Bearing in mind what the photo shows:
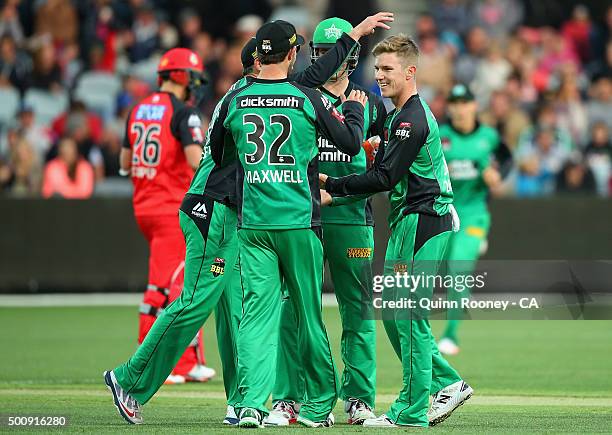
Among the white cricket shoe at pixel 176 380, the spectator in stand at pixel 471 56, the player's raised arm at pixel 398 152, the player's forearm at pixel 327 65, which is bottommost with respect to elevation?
the white cricket shoe at pixel 176 380

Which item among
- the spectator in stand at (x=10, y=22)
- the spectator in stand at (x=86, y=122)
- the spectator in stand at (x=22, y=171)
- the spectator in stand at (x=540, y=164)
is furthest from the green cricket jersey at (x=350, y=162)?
the spectator in stand at (x=10, y=22)

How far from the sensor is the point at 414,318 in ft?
29.2

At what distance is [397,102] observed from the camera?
922 centimetres

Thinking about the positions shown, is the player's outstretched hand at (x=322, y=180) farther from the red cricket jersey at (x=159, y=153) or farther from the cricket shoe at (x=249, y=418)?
the red cricket jersey at (x=159, y=153)

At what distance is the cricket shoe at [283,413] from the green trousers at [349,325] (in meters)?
0.04

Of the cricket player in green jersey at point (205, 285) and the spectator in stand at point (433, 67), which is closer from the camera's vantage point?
the cricket player in green jersey at point (205, 285)

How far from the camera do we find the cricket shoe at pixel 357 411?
943 centimetres

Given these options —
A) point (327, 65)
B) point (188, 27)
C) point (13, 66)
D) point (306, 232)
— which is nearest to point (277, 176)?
point (306, 232)

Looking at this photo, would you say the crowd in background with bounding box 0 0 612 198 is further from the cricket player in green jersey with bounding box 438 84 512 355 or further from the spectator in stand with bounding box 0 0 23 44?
the cricket player in green jersey with bounding box 438 84 512 355

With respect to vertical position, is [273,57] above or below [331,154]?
above

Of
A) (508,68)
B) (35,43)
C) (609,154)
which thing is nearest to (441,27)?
(508,68)

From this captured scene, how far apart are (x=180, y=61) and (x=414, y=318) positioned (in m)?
4.30

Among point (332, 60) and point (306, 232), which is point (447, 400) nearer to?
point (306, 232)

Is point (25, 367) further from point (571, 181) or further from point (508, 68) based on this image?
point (508, 68)
